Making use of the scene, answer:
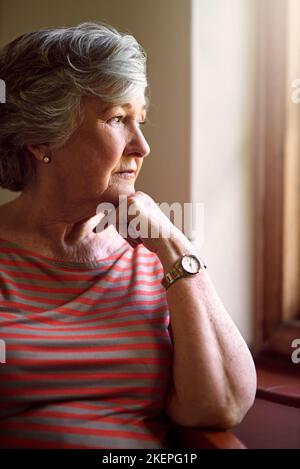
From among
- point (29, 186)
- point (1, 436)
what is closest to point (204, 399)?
point (1, 436)

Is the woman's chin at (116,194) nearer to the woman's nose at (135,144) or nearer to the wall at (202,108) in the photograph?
the woman's nose at (135,144)

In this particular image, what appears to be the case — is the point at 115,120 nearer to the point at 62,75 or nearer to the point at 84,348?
the point at 62,75

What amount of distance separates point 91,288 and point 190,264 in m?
0.23

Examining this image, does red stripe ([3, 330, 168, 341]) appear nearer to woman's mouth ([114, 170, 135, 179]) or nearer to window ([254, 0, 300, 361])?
woman's mouth ([114, 170, 135, 179])

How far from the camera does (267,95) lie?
1.75 metres

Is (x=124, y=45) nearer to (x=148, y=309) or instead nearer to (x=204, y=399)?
(x=148, y=309)

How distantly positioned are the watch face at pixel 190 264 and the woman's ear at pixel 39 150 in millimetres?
408

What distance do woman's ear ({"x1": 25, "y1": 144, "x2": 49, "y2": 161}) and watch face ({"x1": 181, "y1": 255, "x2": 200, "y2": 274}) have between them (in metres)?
0.41

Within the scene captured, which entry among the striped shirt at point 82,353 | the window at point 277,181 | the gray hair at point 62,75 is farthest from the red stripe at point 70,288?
the window at point 277,181

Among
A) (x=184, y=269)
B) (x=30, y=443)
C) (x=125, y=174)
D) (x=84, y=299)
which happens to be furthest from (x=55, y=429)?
(x=125, y=174)

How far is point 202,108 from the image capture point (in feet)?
5.32

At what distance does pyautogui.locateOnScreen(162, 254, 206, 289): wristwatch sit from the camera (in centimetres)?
120

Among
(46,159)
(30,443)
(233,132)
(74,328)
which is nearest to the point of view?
(30,443)

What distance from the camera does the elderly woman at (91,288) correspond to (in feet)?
3.64
